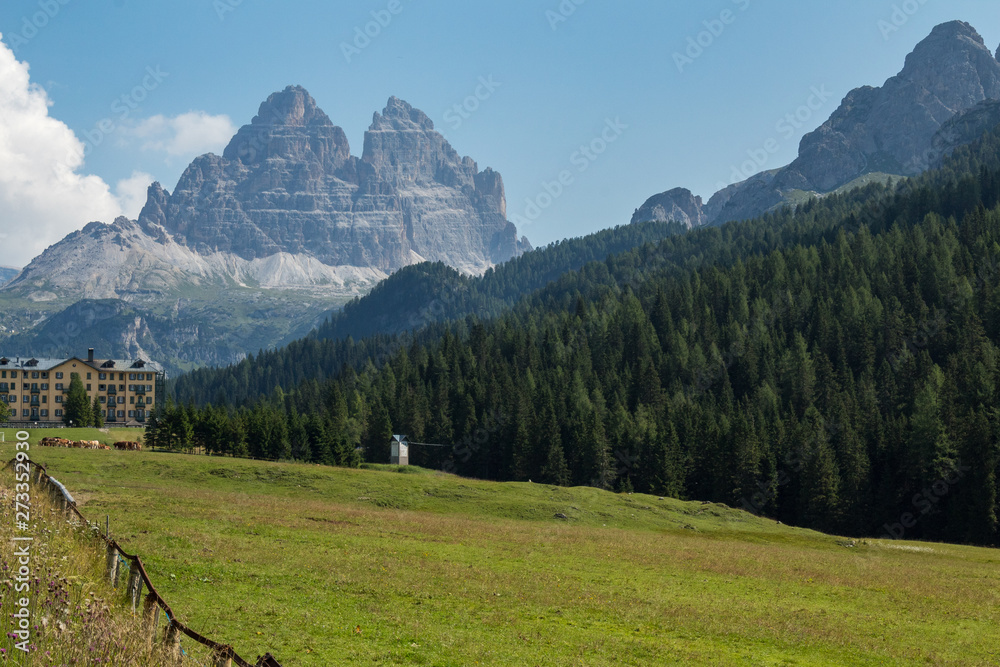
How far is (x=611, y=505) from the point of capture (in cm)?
8306

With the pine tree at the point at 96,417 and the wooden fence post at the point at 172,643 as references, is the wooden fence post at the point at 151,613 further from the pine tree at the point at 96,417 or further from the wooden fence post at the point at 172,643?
the pine tree at the point at 96,417

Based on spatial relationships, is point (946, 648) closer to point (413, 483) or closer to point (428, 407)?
point (413, 483)

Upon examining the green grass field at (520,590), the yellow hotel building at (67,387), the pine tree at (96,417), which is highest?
the yellow hotel building at (67,387)

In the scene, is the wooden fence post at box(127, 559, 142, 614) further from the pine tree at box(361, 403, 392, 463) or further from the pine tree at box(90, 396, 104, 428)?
the pine tree at box(90, 396, 104, 428)

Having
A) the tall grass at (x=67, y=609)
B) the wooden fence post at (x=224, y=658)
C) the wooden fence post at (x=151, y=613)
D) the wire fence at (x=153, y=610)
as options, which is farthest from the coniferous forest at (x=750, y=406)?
the wooden fence post at (x=224, y=658)

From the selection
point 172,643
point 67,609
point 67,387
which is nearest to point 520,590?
point 67,609

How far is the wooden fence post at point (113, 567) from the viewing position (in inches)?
770

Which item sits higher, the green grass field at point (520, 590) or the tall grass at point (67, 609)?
the tall grass at point (67, 609)

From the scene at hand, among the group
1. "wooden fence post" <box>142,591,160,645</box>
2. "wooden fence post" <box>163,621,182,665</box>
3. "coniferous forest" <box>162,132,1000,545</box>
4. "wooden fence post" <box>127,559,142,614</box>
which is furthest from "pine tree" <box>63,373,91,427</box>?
"wooden fence post" <box>163,621,182,665</box>

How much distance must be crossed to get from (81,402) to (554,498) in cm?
10533

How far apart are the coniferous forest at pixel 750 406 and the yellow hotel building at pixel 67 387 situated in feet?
136

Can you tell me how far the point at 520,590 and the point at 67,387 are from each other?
592 ft

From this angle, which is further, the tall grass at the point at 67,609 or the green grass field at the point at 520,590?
the green grass field at the point at 520,590

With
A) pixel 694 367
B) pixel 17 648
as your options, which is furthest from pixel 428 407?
pixel 17 648
